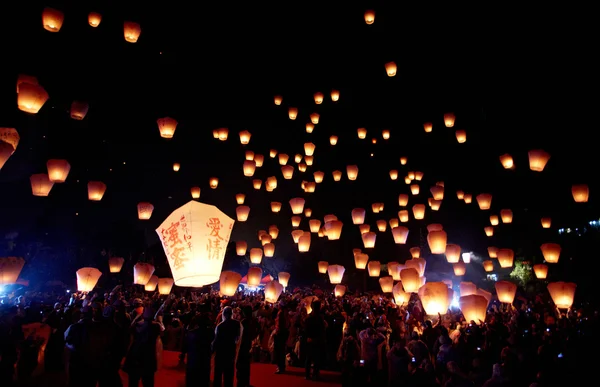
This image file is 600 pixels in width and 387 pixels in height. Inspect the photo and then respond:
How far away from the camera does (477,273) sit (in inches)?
1208

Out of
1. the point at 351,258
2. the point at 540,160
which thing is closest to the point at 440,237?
the point at 540,160

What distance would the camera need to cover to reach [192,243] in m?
6.19

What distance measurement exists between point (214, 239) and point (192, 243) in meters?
0.37

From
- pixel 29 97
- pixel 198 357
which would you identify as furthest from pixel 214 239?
pixel 29 97

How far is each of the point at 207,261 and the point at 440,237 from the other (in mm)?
10178

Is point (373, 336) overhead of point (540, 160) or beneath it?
beneath

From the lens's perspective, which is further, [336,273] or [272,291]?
[336,273]

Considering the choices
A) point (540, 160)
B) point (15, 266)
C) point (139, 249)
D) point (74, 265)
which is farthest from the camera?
point (139, 249)

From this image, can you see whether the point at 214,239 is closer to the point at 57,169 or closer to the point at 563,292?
the point at 57,169

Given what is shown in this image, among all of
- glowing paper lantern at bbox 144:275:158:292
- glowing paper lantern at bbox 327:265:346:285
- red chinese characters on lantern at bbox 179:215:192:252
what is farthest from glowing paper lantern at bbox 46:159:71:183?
glowing paper lantern at bbox 327:265:346:285

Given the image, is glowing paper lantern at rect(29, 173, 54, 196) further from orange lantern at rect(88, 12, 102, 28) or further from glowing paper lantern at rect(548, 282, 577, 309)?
glowing paper lantern at rect(548, 282, 577, 309)

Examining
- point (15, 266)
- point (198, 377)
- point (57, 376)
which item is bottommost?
point (57, 376)

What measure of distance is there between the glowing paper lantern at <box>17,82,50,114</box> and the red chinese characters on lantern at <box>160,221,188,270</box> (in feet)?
20.1

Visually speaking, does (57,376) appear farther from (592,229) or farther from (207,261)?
(592,229)
